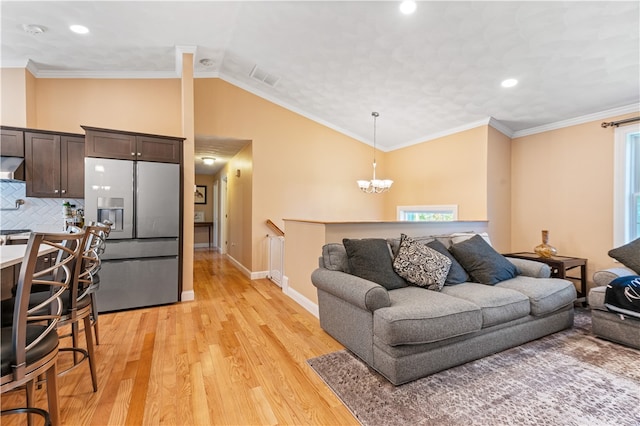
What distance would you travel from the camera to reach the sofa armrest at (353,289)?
6.75 feet

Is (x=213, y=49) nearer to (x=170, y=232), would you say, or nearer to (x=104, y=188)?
(x=104, y=188)

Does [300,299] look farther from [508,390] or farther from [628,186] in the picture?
[628,186]

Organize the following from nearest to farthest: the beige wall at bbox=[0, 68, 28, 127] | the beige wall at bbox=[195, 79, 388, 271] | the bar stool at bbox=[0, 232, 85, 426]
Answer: the bar stool at bbox=[0, 232, 85, 426]
the beige wall at bbox=[0, 68, 28, 127]
the beige wall at bbox=[195, 79, 388, 271]

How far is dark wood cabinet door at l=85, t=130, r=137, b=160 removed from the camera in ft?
10.7

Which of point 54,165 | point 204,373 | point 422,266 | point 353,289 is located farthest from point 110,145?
point 422,266

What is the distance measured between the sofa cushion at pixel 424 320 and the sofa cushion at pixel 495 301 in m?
0.13

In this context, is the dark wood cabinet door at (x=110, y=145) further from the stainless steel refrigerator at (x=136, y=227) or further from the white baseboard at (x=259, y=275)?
the white baseboard at (x=259, y=275)

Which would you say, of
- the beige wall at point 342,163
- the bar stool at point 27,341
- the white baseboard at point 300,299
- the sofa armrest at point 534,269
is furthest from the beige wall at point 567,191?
the bar stool at point 27,341

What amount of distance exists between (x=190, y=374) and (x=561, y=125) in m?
5.28

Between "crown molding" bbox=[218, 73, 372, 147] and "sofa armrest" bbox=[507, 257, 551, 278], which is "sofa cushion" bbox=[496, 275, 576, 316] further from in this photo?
"crown molding" bbox=[218, 73, 372, 147]

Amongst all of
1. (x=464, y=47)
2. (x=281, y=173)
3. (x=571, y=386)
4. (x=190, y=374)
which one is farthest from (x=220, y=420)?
(x=281, y=173)

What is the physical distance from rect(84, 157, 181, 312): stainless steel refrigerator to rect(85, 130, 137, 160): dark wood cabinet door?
0.24ft

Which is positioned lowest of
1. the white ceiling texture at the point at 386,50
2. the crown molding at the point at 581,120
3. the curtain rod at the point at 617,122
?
the curtain rod at the point at 617,122

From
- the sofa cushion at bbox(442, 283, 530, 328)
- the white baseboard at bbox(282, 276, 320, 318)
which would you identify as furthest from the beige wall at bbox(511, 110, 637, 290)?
the white baseboard at bbox(282, 276, 320, 318)
